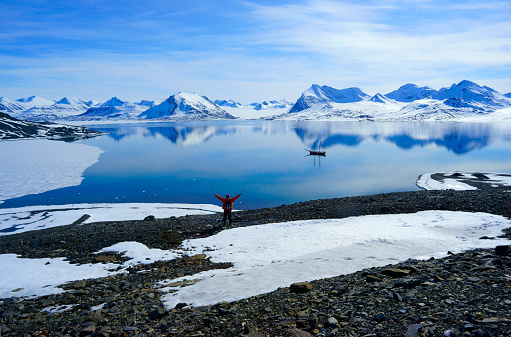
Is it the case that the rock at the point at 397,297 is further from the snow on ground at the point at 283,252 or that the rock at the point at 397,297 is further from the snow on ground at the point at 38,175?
the snow on ground at the point at 38,175

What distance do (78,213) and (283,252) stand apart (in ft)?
77.7

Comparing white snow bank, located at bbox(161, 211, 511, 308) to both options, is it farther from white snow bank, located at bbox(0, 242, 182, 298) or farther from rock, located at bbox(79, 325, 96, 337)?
white snow bank, located at bbox(0, 242, 182, 298)

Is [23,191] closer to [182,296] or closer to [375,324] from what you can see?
[182,296]

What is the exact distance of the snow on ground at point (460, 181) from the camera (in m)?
38.4

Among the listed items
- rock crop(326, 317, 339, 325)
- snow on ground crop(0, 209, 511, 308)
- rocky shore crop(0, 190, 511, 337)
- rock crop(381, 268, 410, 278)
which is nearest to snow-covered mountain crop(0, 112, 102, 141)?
snow on ground crop(0, 209, 511, 308)

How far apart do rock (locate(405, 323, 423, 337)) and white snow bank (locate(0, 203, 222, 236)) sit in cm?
2488

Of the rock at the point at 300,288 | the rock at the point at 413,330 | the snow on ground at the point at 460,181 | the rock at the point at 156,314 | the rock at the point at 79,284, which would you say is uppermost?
the rock at the point at 413,330

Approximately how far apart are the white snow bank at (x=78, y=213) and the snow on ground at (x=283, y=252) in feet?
40.4

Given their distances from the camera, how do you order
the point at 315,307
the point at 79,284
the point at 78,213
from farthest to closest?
the point at 78,213 → the point at 79,284 → the point at 315,307

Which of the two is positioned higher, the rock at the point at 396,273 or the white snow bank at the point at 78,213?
the rock at the point at 396,273

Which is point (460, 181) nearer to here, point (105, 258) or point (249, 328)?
point (105, 258)

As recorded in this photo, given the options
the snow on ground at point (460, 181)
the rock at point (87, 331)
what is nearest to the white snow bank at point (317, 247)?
A: the rock at point (87, 331)

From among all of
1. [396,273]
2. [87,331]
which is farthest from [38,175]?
[396,273]

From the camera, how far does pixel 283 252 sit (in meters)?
14.3
